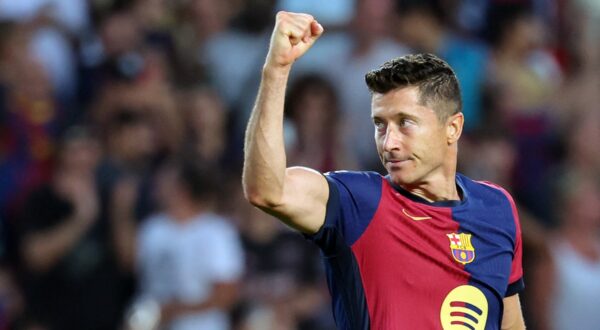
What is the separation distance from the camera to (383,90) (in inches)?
163

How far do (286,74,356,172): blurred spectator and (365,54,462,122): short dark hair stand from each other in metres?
3.91

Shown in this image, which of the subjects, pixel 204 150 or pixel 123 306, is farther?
pixel 204 150

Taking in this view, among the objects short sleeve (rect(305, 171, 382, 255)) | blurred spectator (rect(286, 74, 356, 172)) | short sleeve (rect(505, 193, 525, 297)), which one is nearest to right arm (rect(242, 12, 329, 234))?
short sleeve (rect(305, 171, 382, 255))

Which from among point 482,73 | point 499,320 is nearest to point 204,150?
point 482,73

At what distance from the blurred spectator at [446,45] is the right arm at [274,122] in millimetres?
5136

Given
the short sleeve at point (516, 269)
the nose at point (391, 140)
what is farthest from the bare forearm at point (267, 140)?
the short sleeve at point (516, 269)

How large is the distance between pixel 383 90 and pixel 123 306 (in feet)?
13.8

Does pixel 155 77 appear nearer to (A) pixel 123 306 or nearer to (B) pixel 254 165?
(A) pixel 123 306

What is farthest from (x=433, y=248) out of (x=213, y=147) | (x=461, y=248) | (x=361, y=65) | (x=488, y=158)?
(x=361, y=65)

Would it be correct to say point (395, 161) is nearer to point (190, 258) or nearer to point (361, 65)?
point (190, 258)

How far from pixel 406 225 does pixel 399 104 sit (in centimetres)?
42

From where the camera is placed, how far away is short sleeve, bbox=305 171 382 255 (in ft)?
13.1

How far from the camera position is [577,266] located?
8094 millimetres

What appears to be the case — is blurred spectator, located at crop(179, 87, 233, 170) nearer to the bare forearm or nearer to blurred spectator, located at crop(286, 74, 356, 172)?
blurred spectator, located at crop(286, 74, 356, 172)
